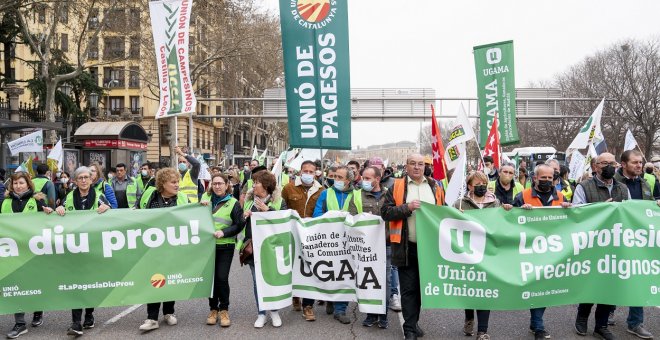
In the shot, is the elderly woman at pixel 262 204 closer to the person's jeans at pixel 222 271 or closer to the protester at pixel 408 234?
the person's jeans at pixel 222 271

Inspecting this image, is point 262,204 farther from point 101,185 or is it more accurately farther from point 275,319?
point 101,185

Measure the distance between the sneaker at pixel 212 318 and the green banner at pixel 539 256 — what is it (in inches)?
90.5

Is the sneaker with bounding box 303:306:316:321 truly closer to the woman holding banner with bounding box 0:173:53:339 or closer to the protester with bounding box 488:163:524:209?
the woman holding banner with bounding box 0:173:53:339

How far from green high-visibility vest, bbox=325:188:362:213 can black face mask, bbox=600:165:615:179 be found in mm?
2586

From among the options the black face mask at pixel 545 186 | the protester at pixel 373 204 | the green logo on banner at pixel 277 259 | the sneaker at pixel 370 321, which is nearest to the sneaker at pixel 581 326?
the black face mask at pixel 545 186

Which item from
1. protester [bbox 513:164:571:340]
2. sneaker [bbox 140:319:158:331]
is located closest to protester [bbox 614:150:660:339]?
protester [bbox 513:164:571:340]

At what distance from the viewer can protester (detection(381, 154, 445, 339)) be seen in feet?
18.2

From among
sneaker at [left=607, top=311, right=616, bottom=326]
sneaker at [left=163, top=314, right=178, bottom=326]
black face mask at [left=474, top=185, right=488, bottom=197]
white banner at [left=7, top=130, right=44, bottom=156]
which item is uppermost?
white banner at [left=7, top=130, right=44, bottom=156]

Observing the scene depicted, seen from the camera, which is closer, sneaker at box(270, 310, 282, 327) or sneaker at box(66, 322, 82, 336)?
sneaker at box(66, 322, 82, 336)

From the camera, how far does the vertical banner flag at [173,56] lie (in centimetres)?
922

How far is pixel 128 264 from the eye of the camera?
600 centimetres

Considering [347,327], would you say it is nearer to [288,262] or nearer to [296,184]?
[288,262]

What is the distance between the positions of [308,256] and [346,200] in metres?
0.75

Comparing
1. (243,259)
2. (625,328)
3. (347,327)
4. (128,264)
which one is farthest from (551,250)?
(128,264)
